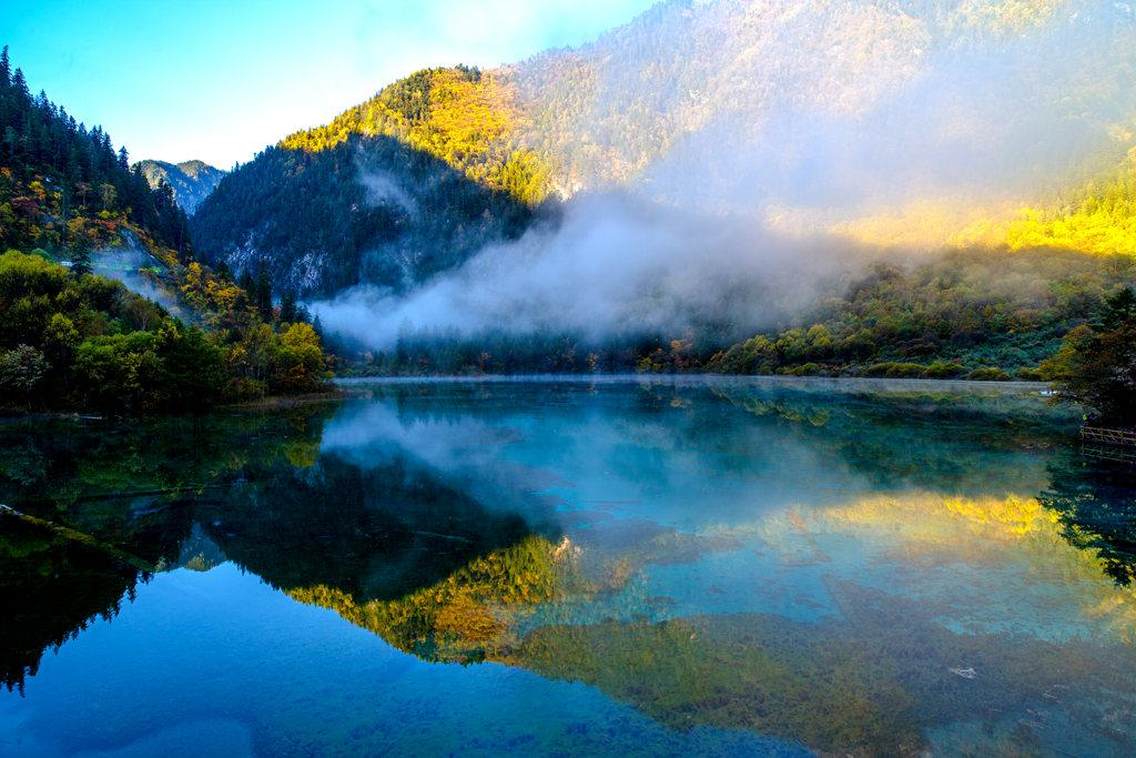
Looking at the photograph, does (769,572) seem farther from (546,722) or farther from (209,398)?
(209,398)

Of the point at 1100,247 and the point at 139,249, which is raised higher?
the point at 1100,247

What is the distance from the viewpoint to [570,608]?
1455 cm

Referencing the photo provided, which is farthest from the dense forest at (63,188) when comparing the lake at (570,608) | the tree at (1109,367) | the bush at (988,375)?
the bush at (988,375)

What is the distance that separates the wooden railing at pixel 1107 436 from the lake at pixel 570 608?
213 inches

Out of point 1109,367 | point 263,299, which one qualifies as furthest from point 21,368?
point 1109,367

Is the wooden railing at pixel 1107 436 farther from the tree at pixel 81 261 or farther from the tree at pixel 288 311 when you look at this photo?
the tree at pixel 288 311

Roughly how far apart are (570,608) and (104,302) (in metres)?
70.8

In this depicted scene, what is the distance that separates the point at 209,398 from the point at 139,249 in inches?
1782

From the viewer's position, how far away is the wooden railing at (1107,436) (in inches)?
1412

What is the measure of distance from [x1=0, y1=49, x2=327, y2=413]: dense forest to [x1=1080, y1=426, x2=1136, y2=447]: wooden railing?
70976mm

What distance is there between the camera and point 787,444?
133ft

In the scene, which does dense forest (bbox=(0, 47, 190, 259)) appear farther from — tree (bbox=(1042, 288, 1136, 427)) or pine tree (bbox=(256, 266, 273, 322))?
tree (bbox=(1042, 288, 1136, 427))

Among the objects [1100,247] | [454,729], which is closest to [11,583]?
[454,729]

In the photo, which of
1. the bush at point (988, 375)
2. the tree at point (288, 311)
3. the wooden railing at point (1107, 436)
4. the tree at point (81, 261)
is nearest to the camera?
the wooden railing at point (1107, 436)
